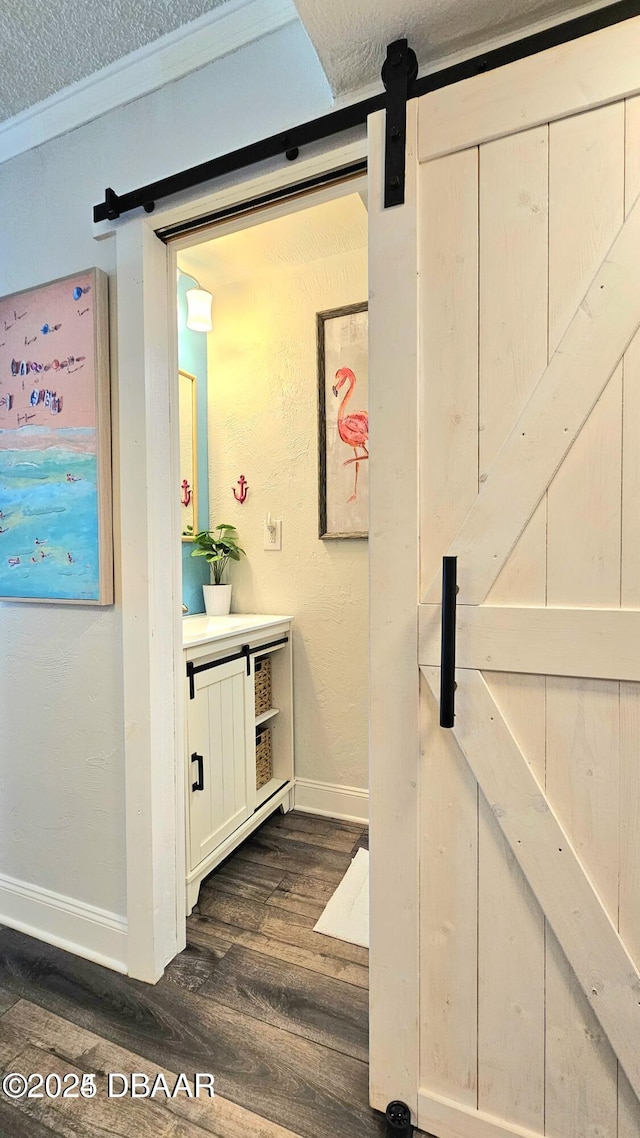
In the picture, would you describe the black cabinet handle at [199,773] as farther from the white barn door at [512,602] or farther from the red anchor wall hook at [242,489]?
the red anchor wall hook at [242,489]

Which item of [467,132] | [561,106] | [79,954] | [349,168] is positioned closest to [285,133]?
→ [349,168]

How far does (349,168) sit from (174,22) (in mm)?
628

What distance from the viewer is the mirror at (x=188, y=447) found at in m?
2.47

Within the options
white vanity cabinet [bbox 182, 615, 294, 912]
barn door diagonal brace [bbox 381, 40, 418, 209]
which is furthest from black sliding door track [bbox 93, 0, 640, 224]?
white vanity cabinet [bbox 182, 615, 294, 912]

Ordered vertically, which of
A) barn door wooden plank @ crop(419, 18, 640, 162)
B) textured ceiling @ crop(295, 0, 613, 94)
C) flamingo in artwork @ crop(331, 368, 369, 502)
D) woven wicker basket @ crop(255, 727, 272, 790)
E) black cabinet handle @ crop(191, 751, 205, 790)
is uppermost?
textured ceiling @ crop(295, 0, 613, 94)

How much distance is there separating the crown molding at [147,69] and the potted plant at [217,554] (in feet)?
4.75

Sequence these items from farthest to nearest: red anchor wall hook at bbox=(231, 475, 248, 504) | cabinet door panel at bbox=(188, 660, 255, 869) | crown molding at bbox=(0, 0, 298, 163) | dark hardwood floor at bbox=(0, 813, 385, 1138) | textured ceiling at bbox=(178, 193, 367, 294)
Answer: red anchor wall hook at bbox=(231, 475, 248, 504), textured ceiling at bbox=(178, 193, 367, 294), cabinet door panel at bbox=(188, 660, 255, 869), crown molding at bbox=(0, 0, 298, 163), dark hardwood floor at bbox=(0, 813, 385, 1138)

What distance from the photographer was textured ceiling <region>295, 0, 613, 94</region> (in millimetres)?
1007

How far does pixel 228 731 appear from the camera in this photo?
6.62ft

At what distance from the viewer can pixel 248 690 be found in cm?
216

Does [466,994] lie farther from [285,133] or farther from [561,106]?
[285,133]

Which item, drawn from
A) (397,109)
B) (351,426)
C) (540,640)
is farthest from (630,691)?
(351,426)

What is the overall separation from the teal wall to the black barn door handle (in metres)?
1.69

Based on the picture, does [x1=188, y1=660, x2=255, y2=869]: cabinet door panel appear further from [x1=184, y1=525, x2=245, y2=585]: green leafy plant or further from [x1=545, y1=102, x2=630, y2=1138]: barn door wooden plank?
[x1=545, y1=102, x2=630, y2=1138]: barn door wooden plank
